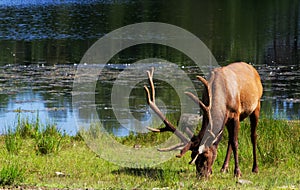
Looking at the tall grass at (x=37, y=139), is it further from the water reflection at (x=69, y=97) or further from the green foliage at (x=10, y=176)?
the green foliage at (x=10, y=176)

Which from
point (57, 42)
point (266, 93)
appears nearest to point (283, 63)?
point (266, 93)

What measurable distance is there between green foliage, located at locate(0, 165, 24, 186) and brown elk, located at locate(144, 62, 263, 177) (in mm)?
1952

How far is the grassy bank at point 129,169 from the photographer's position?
30.1 feet

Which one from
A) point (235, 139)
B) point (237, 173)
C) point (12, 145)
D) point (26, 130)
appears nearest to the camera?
point (237, 173)

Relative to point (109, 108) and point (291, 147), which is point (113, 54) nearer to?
point (109, 108)

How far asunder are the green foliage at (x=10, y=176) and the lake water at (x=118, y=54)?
7.44 metres

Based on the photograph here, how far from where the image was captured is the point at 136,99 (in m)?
20.8

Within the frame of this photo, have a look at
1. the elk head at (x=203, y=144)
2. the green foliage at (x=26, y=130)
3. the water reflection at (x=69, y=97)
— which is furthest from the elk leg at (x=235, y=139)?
the water reflection at (x=69, y=97)

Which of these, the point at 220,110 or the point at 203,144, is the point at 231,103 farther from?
the point at 203,144

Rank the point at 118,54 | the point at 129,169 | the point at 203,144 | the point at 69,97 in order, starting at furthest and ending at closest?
1. the point at 118,54
2. the point at 69,97
3. the point at 129,169
4. the point at 203,144

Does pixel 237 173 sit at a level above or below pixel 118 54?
below

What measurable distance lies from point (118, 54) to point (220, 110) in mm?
20745

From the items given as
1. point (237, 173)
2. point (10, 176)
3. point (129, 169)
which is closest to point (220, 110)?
point (237, 173)

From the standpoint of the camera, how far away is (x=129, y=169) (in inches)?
425
